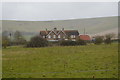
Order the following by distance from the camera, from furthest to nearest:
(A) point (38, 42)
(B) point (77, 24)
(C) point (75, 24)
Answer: (C) point (75, 24) → (B) point (77, 24) → (A) point (38, 42)

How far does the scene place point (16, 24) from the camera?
186 meters

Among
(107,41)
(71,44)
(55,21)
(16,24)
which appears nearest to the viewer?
(71,44)

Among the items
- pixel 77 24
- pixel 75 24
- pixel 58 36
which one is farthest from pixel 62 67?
pixel 75 24

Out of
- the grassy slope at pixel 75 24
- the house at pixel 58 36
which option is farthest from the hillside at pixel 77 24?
the house at pixel 58 36

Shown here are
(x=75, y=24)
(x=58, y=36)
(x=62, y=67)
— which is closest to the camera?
(x=62, y=67)

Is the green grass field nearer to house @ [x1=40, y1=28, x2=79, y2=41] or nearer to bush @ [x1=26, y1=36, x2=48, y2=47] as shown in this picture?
bush @ [x1=26, y1=36, x2=48, y2=47]

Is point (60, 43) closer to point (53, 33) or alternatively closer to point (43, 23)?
point (53, 33)

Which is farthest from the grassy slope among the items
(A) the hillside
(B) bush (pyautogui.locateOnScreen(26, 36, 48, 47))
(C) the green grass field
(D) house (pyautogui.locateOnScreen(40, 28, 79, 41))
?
(C) the green grass field

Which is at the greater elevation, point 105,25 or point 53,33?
point 105,25

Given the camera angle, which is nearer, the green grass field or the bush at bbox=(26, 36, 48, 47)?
the green grass field

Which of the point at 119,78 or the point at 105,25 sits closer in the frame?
the point at 119,78

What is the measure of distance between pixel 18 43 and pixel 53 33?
14397 millimetres

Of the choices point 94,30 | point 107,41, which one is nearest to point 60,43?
point 107,41

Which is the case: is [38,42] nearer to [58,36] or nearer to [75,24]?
[58,36]
